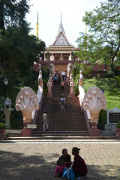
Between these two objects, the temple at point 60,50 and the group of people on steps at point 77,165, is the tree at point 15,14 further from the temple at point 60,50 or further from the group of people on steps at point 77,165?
the temple at point 60,50

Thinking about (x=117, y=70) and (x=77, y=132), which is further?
(x=117, y=70)

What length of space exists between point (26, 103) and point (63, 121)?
130 inches

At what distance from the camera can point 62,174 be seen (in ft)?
22.6

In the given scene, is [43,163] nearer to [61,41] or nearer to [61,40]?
[61,41]

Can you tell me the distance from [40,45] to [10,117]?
1457cm

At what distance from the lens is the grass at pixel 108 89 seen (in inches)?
945

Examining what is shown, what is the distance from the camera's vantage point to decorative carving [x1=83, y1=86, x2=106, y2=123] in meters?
16.6

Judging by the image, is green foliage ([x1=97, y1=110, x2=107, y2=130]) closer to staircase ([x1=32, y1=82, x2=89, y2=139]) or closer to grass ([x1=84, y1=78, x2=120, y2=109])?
staircase ([x1=32, y1=82, x2=89, y2=139])

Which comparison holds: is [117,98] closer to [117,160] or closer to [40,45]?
[40,45]

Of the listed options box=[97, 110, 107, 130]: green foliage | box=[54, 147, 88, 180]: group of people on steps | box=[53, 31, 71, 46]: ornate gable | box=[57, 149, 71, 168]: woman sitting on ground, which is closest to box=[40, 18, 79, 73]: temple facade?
box=[53, 31, 71, 46]: ornate gable

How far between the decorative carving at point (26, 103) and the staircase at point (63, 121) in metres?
1.13

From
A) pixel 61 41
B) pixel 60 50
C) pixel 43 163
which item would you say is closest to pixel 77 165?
pixel 43 163

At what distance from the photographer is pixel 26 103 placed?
16672 millimetres

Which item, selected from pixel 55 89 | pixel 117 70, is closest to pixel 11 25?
pixel 55 89
